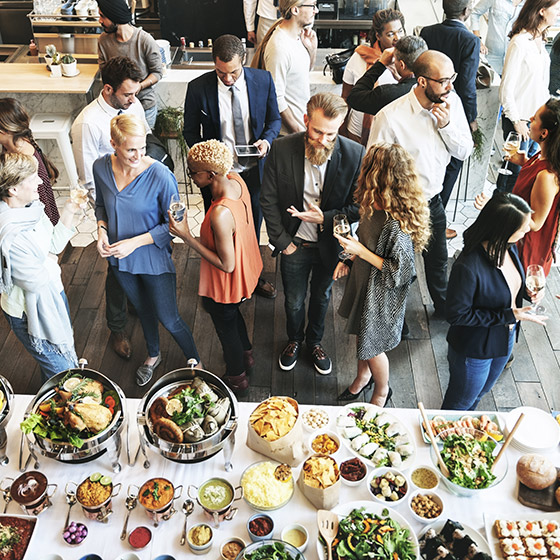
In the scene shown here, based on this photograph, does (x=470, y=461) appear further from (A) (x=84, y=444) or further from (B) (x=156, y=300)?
(B) (x=156, y=300)

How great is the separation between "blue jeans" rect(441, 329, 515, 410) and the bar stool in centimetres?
329

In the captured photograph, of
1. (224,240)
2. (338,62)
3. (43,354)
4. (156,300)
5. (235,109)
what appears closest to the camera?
(224,240)

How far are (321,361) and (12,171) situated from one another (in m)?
1.90

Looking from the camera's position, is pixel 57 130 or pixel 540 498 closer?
pixel 540 498

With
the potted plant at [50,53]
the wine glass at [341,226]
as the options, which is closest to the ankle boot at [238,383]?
the wine glass at [341,226]

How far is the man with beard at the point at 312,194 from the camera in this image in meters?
2.61

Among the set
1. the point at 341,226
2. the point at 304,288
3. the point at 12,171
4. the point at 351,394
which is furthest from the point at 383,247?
the point at 12,171

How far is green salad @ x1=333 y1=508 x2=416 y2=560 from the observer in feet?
5.48

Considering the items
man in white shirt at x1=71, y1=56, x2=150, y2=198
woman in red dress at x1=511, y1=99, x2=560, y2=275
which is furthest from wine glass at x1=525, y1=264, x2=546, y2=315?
man in white shirt at x1=71, y1=56, x2=150, y2=198

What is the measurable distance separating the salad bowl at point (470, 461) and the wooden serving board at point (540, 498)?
3.5 inches

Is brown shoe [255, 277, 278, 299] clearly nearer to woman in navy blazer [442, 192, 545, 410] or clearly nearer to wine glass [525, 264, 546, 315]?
woman in navy blazer [442, 192, 545, 410]

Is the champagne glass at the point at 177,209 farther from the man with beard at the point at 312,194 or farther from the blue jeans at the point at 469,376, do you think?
the blue jeans at the point at 469,376

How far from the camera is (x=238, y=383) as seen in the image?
315cm

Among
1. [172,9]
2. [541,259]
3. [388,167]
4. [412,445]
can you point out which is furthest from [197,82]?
[172,9]
